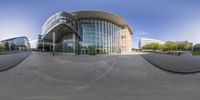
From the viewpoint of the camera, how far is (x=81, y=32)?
53.4 ft

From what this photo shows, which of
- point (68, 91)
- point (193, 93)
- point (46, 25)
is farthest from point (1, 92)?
point (46, 25)

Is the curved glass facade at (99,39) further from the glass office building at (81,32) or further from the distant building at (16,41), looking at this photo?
the distant building at (16,41)

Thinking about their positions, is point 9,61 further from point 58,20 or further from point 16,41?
point 58,20

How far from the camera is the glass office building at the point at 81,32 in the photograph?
1211 cm

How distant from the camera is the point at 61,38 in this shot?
46.5 ft

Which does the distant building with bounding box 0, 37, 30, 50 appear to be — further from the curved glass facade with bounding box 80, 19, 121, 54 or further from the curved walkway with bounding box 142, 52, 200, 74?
the curved walkway with bounding box 142, 52, 200, 74

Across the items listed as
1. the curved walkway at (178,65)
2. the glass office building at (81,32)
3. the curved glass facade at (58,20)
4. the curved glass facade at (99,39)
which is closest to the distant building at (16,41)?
the glass office building at (81,32)

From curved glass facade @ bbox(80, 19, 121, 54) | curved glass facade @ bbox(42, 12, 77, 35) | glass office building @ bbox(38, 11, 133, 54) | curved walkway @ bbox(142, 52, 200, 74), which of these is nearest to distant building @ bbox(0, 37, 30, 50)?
glass office building @ bbox(38, 11, 133, 54)

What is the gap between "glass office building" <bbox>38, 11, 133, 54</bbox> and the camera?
12109 millimetres

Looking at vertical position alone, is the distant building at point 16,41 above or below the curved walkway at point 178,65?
above

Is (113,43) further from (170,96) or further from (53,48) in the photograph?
(170,96)

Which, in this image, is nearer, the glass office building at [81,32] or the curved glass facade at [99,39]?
the glass office building at [81,32]

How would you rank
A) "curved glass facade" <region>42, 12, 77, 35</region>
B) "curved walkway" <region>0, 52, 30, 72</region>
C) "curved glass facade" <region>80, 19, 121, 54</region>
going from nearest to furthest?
"curved walkway" <region>0, 52, 30, 72</region>
"curved glass facade" <region>42, 12, 77, 35</region>
"curved glass facade" <region>80, 19, 121, 54</region>

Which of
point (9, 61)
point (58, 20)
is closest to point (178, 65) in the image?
point (58, 20)
